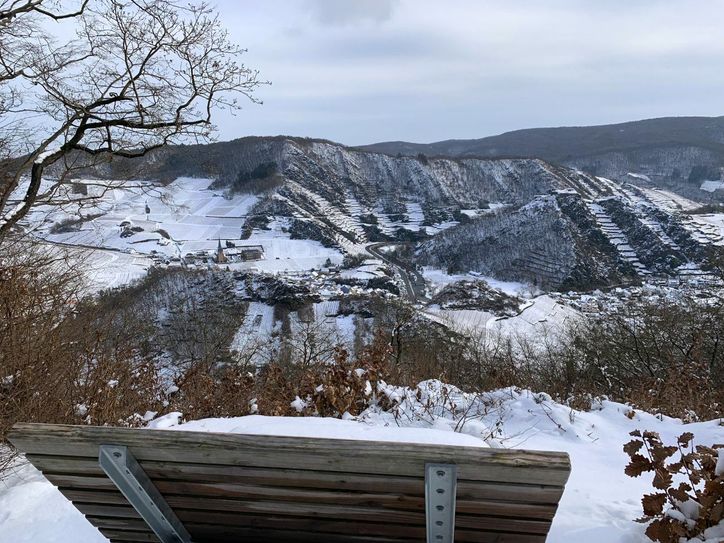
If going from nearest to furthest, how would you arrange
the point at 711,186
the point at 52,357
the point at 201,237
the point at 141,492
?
the point at 141,492 < the point at 52,357 < the point at 201,237 < the point at 711,186

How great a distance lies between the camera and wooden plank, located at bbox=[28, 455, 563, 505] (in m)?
1.54

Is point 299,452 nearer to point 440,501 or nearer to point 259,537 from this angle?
point 440,501

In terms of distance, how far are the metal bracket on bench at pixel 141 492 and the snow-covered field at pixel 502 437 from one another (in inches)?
55.9

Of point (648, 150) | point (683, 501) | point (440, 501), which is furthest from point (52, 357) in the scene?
point (648, 150)

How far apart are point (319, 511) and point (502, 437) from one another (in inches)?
150

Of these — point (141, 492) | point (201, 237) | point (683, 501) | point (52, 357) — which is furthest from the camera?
point (201, 237)

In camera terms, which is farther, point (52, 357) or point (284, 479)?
point (52, 357)

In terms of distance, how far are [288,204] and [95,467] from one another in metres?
117

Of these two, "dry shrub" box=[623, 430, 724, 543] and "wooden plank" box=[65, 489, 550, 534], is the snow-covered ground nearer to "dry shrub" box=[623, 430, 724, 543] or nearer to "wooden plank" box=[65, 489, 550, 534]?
"dry shrub" box=[623, 430, 724, 543]

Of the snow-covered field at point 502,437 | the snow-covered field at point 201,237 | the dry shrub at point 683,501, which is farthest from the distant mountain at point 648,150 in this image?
the dry shrub at point 683,501

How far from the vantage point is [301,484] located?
1.67m

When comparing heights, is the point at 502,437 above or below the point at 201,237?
above

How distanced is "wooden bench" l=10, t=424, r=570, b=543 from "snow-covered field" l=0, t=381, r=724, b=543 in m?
1.51

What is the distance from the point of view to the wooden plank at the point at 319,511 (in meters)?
1.74
